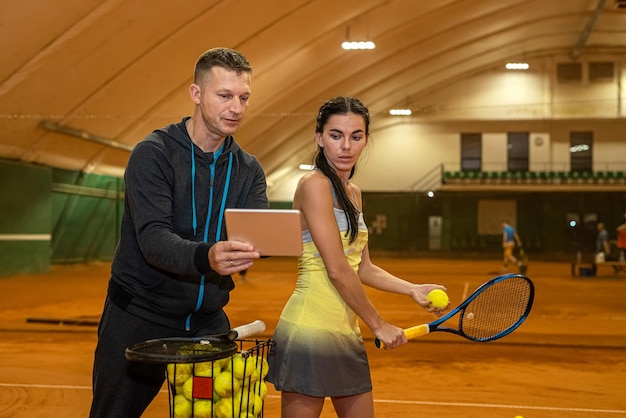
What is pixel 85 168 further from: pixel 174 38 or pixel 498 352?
pixel 498 352

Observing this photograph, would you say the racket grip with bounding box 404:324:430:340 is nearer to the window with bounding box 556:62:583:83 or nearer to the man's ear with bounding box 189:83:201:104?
the man's ear with bounding box 189:83:201:104

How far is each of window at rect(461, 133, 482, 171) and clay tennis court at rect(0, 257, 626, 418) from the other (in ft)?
75.1

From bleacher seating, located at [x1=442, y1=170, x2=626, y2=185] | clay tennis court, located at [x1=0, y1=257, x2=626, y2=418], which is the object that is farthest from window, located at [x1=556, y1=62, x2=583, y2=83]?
clay tennis court, located at [x1=0, y1=257, x2=626, y2=418]

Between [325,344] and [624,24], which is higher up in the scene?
[624,24]

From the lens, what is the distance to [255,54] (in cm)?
2284

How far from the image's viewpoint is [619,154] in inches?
1455

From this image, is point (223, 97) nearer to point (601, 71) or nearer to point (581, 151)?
point (581, 151)

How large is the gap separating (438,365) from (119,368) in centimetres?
567

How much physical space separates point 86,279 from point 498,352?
15.3m

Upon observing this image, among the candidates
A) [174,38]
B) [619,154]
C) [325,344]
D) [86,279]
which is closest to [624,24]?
[619,154]

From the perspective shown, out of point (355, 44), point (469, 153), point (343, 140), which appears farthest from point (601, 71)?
point (343, 140)

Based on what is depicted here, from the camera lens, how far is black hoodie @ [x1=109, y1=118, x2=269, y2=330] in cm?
268

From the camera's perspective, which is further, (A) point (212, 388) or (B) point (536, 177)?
(B) point (536, 177)

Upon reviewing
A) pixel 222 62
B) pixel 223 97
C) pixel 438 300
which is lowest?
pixel 438 300
